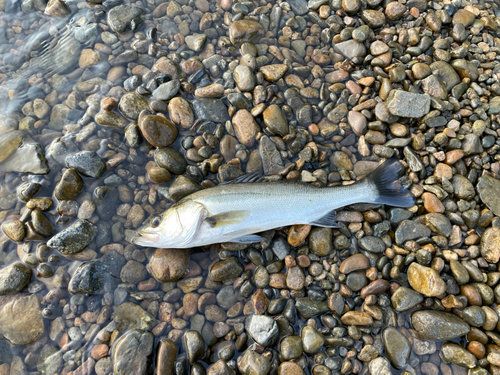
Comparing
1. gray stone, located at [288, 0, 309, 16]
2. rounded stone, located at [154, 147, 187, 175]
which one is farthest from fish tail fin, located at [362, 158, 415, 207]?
gray stone, located at [288, 0, 309, 16]

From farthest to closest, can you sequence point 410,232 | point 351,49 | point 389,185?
point 351,49, point 389,185, point 410,232

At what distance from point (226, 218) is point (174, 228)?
74 centimetres

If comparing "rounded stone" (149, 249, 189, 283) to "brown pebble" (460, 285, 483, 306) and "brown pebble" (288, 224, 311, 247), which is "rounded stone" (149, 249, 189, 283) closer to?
"brown pebble" (288, 224, 311, 247)

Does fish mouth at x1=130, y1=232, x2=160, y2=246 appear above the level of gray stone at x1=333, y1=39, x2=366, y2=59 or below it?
below

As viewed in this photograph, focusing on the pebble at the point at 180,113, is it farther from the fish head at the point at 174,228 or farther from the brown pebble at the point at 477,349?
the brown pebble at the point at 477,349

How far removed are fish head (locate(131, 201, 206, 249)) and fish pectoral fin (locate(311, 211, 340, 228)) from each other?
5.54 ft

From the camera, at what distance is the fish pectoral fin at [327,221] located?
162 inches

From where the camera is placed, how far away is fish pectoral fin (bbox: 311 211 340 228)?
4.11 meters

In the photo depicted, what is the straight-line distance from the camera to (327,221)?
163 inches

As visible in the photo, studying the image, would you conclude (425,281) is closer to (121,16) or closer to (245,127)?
(245,127)

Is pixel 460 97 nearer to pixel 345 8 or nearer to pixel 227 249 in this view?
pixel 345 8

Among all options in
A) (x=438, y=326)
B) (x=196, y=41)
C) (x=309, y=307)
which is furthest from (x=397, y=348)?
(x=196, y=41)

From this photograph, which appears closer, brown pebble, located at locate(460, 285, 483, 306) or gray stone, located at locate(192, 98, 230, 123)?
brown pebble, located at locate(460, 285, 483, 306)

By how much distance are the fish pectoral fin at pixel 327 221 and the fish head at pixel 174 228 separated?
5.54ft
